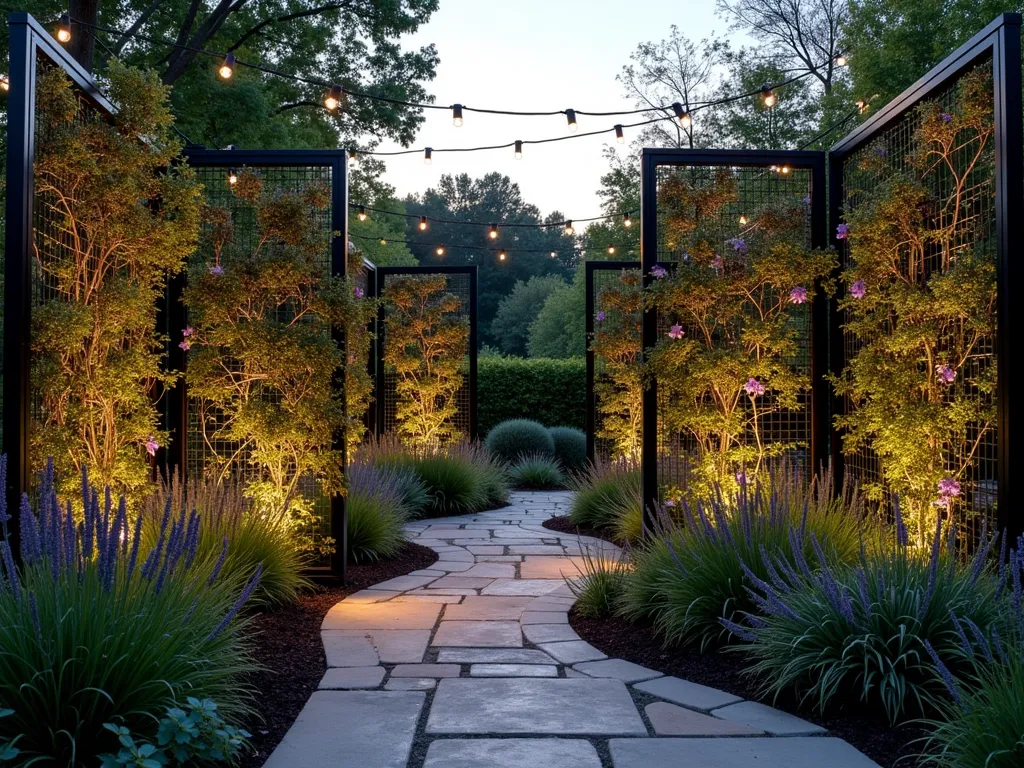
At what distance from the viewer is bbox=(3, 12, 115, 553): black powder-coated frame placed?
349 centimetres

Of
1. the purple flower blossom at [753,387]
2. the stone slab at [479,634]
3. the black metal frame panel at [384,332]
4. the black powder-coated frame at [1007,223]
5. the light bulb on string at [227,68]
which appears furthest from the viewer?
the black metal frame panel at [384,332]

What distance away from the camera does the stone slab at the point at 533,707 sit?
2938 millimetres

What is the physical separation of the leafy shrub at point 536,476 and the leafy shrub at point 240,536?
263 inches

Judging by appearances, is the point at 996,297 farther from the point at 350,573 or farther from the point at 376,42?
the point at 376,42

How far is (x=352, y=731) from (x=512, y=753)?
22.0 inches

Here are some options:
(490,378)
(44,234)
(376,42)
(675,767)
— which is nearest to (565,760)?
(675,767)

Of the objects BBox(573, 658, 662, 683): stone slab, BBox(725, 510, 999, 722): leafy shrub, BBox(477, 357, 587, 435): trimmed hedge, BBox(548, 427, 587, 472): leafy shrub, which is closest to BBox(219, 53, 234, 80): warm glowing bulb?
BBox(573, 658, 662, 683): stone slab

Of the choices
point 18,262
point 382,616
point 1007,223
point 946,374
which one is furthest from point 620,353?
point 18,262

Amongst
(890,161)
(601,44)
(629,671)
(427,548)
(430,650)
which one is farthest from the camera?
(601,44)

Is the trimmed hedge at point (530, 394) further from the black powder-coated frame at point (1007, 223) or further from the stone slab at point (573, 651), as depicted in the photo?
the black powder-coated frame at point (1007, 223)

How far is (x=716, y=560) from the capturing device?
393cm

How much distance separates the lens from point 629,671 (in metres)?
3.63

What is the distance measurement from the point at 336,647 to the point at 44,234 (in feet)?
7.66

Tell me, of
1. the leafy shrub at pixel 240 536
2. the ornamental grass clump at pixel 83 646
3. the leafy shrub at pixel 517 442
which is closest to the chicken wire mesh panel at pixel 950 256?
the leafy shrub at pixel 240 536
